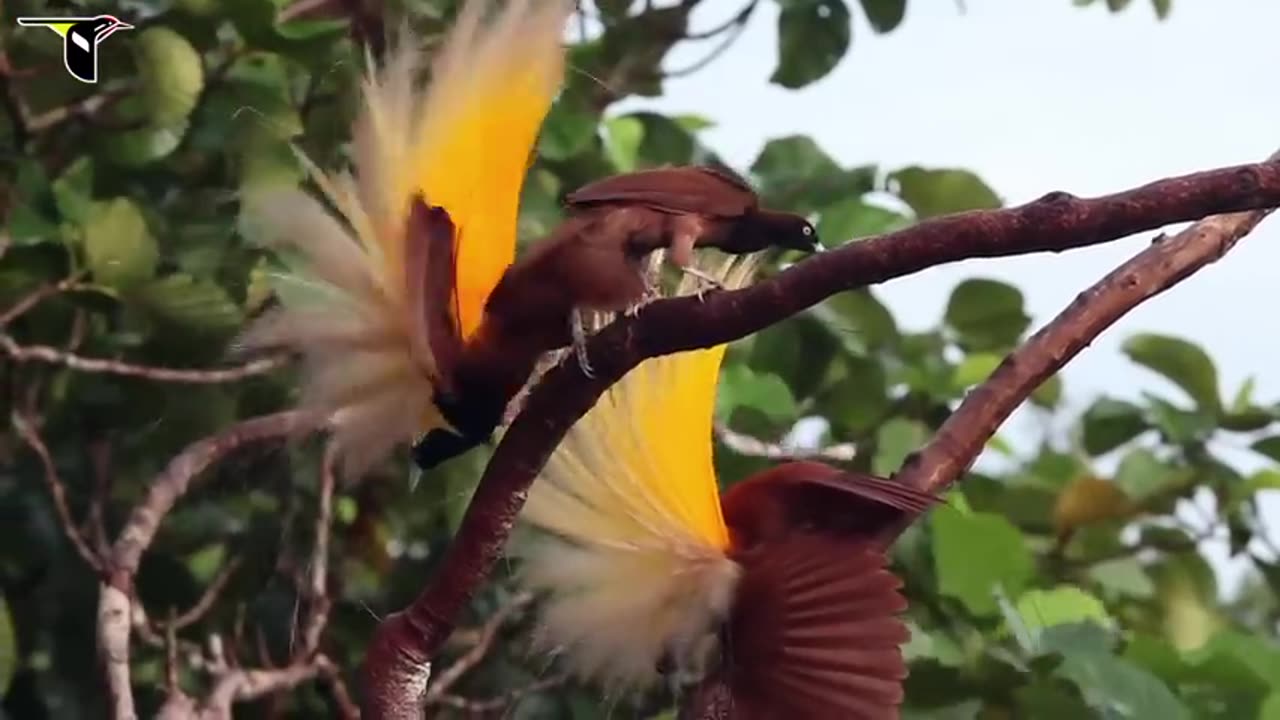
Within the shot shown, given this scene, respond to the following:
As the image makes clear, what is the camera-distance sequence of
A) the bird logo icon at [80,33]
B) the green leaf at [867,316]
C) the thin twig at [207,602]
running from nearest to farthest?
1. the thin twig at [207,602]
2. the bird logo icon at [80,33]
3. the green leaf at [867,316]

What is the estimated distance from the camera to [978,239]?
27cm

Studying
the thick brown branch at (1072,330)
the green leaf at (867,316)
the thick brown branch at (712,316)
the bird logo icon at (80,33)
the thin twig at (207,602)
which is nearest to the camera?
the thick brown branch at (712,316)

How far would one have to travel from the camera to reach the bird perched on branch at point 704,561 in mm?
312

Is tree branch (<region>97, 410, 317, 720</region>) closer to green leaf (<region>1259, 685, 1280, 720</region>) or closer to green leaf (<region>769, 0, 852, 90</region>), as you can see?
green leaf (<region>1259, 685, 1280, 720</region>)

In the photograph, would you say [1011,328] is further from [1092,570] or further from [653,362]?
[653,362]

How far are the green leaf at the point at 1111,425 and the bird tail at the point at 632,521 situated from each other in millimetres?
432

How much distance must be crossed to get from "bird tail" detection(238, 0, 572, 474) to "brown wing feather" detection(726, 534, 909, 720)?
0.25ft

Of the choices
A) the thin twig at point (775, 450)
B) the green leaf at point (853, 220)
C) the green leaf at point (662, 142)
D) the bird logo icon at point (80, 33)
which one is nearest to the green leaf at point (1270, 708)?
the thin twig at point (775, 450)

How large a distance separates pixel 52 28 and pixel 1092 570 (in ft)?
1.68

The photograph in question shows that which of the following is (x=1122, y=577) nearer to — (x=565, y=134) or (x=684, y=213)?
(x=565, y=134)

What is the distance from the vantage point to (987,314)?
73cm

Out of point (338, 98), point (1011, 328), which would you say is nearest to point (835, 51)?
point (1011, 328)

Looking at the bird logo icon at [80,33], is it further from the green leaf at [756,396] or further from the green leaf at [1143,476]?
the green leaf at [1143,476]

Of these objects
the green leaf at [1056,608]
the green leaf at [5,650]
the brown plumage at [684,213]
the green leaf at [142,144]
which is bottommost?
the green leaf at [1056,608]
